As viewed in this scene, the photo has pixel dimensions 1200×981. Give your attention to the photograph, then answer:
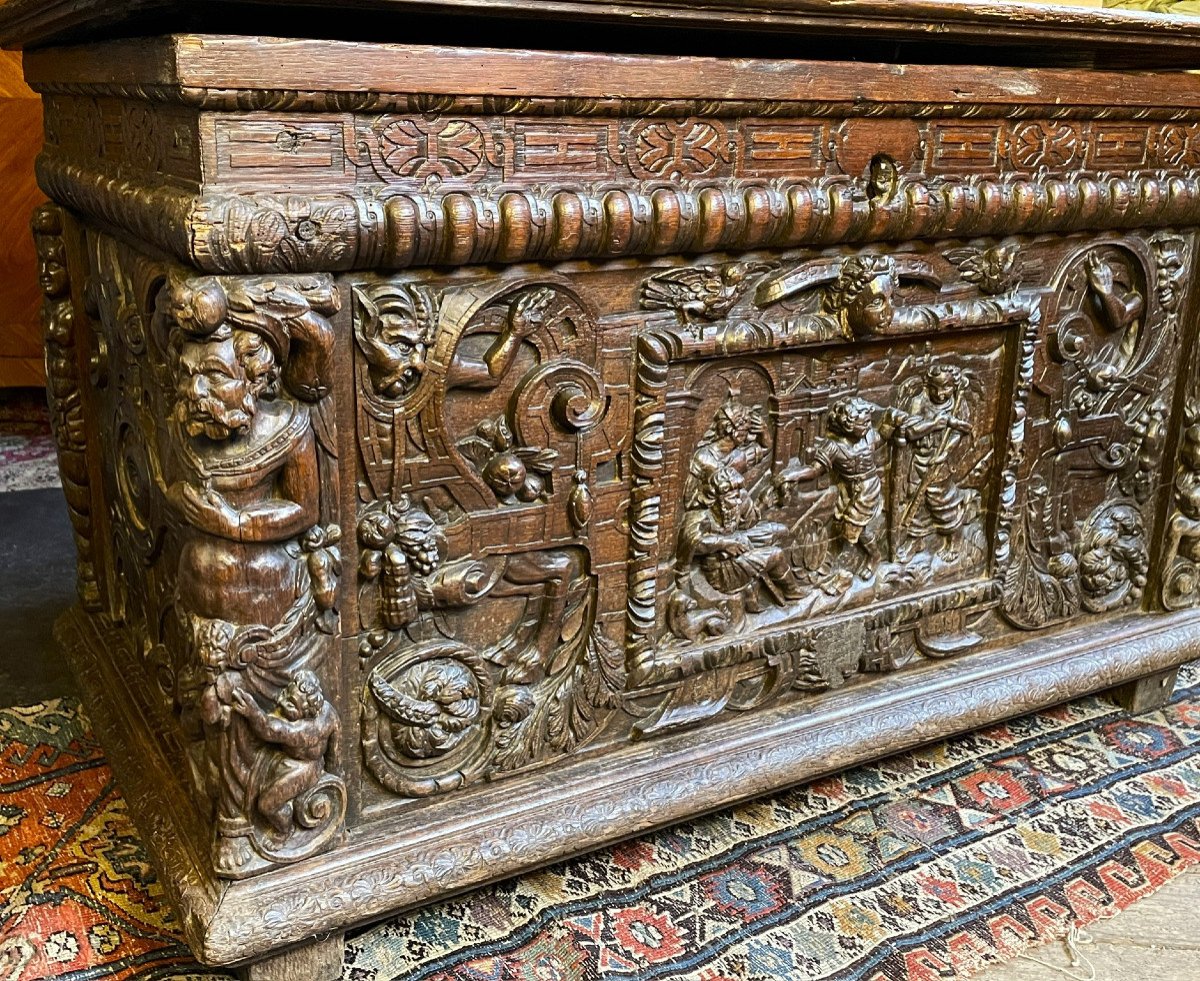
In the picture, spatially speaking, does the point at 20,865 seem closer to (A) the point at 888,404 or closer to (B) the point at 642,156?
(B) the point at 642,156

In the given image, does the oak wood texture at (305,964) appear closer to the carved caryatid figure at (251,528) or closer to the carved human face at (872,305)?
the carved caryatid figure at (251,528)

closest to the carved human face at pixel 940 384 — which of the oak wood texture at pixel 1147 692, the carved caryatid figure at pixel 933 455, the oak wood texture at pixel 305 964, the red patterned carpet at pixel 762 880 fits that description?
the carved caryatid figure at pixel 933 455

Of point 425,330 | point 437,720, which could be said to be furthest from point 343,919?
point 425,330

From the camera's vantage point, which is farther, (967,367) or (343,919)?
(967,367)

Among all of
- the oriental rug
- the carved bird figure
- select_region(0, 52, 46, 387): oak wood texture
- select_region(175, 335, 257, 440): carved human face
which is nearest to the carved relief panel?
the carved bird figure

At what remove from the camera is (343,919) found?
57.5 inches

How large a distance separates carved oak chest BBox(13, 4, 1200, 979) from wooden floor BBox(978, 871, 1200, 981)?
40cm

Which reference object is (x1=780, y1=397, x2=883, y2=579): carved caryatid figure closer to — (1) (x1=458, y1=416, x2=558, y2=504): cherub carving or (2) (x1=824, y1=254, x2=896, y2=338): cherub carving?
(2) (x1=824, y1=254, x2=896, y2=338): cherub carving

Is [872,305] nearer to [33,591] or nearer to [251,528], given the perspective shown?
[251,528]

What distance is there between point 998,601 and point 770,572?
508 mm

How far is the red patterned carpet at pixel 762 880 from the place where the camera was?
1560mm

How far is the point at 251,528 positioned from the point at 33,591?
158 centimetres

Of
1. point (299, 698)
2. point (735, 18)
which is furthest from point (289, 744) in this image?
point (735, 18)

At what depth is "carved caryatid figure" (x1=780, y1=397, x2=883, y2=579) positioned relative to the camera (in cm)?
177
